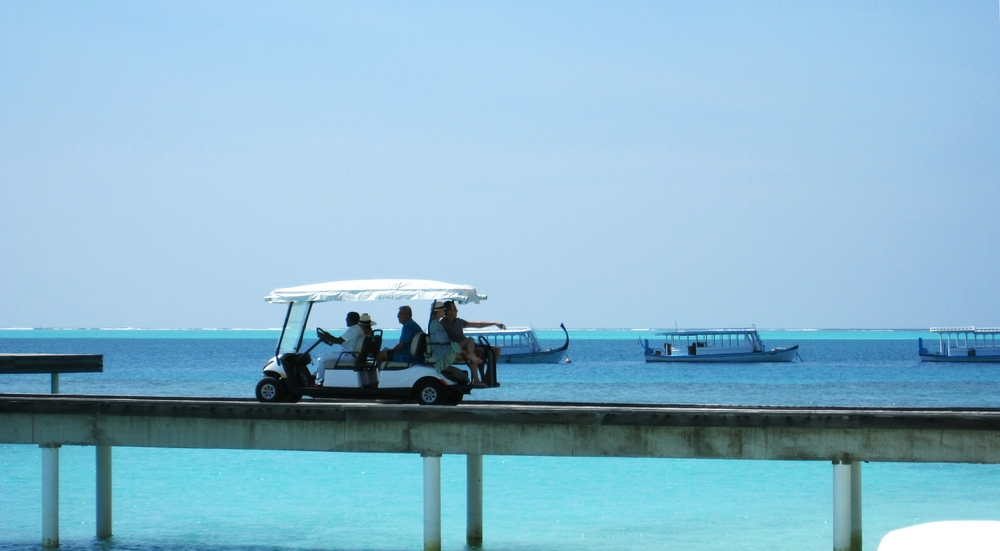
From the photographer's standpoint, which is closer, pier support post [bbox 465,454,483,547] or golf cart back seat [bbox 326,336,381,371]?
golf cart back seat [bbox 326,336,381,371]

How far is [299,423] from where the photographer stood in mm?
12156

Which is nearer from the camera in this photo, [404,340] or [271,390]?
[271,390]

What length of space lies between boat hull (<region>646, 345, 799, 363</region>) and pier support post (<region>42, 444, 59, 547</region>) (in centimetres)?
7711

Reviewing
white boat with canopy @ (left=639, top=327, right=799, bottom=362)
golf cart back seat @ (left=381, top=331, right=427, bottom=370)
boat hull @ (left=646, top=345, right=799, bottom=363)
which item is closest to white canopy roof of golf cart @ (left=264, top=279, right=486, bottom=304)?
golf cart back seat @ (left=381, top=331, right=427, bottom=370)

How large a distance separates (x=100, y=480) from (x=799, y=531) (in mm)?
10894

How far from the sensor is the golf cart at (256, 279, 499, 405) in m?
13.4

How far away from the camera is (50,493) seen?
524 inches

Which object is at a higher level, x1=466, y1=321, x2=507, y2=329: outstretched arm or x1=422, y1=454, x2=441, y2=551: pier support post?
x1=466, y1=321, x2=507, y2=329: outstretched arm

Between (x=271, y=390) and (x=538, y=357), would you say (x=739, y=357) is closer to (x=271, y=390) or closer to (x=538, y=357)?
(x=538, y=357)

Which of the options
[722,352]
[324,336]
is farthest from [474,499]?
[722,352]

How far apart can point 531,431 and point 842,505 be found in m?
3.33

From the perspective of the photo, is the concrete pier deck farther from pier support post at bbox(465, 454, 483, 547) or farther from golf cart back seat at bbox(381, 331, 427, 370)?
pier support post at bbox(465, 454, 483, 547)

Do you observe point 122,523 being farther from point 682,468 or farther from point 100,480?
point 682,468

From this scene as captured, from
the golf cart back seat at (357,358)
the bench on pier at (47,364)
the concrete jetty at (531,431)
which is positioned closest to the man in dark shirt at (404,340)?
the golf cart back seat at (357,358)
